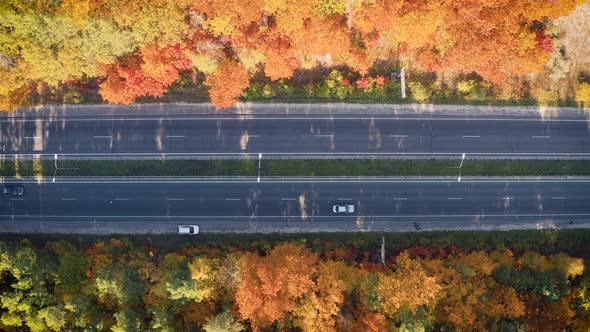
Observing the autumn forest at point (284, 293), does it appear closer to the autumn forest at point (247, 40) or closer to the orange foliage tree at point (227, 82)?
the orange foliage tree at point (227, 82)

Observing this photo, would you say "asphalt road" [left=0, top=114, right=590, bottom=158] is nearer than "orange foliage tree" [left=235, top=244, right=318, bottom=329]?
No

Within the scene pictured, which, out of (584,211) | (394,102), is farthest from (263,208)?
(584,211)

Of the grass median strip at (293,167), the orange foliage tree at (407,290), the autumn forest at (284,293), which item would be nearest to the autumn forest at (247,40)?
the grass median strip at (293,167)

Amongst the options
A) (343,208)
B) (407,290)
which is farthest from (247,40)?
(407,290)

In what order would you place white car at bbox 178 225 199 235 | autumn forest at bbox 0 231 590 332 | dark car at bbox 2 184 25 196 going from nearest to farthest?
autumn forest at bbox 0 231 590 332 → white car at bbox 178 225 199 235 → dark car at bbox 2 184 25 196

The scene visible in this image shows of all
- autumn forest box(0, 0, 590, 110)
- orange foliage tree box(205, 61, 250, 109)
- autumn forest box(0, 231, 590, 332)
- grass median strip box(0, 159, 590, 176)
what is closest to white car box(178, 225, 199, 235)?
autumn forest box(0, 231, 590, 332)

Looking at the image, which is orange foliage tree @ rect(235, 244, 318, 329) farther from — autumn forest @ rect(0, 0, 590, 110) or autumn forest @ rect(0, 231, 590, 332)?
autumn forest @ rect(0, 0, 590, 110)
